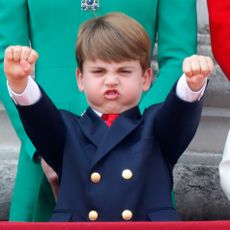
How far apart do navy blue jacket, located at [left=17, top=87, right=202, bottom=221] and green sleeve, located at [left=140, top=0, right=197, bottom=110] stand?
0.74ft

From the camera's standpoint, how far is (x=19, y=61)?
6.31 feet

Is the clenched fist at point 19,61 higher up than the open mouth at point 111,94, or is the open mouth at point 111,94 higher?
the clenched fist at point 19,61

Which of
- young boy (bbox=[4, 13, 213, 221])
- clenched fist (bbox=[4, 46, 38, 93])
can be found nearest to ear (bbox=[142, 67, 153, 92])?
young boy (bbox=[4, 13, 213, 221])

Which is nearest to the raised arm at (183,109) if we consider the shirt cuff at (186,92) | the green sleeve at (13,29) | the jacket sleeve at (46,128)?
the shirt cuff at (186,92)

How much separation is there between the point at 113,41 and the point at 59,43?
251 mm

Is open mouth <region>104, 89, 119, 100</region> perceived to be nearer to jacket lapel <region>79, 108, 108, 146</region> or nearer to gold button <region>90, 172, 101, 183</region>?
jacket lapel <region>79, 108, 108, 146</region>

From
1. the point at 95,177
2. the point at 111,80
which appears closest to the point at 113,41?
the point at 111,80

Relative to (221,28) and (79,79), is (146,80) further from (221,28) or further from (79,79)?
(221,28)

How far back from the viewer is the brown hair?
2.07m

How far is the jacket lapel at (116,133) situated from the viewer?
2047 mm

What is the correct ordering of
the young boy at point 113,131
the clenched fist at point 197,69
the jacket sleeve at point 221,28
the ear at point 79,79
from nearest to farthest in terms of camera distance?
the clenched fist at point 197,69 → the young boy at point 113,131 → the ear at point 79,79 → the jacket sleeve at point 221,28

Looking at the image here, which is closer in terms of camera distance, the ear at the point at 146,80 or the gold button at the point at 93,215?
the gold button at the point at 93,215

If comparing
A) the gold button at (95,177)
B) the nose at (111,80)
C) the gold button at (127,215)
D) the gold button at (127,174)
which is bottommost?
the gold button at (127,215)

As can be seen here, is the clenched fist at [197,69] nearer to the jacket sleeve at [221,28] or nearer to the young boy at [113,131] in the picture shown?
the young boy at [113,131]
